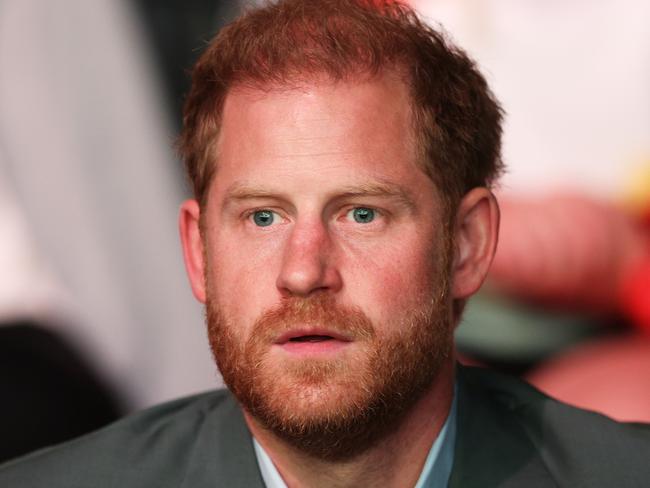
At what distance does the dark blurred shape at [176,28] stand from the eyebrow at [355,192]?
2288mm

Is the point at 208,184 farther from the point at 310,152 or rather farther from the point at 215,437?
the point at 215,437

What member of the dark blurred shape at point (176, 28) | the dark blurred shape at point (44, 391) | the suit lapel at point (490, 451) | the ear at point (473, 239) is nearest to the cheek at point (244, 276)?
the ear at point (473, 239)

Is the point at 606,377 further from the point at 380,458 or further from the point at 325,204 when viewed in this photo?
the point at 325,204

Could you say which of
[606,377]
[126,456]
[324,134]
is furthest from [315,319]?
[606,377]

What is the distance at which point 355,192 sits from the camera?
1985 mm

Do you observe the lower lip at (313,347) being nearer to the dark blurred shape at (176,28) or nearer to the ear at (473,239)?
the ear at (473,239)

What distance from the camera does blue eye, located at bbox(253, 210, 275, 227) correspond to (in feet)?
6.63

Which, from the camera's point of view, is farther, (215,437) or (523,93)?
(523,93)

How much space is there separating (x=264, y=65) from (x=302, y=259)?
39 cm

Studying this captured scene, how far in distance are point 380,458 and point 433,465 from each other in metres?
0.13

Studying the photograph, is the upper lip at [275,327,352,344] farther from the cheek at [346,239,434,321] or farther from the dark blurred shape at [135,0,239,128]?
the dark blurred shape at [135,0,239,128]

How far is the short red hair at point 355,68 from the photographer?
2.05 metres

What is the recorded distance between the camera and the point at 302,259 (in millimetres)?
1913

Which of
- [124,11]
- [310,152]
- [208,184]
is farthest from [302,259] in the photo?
[124,11]
